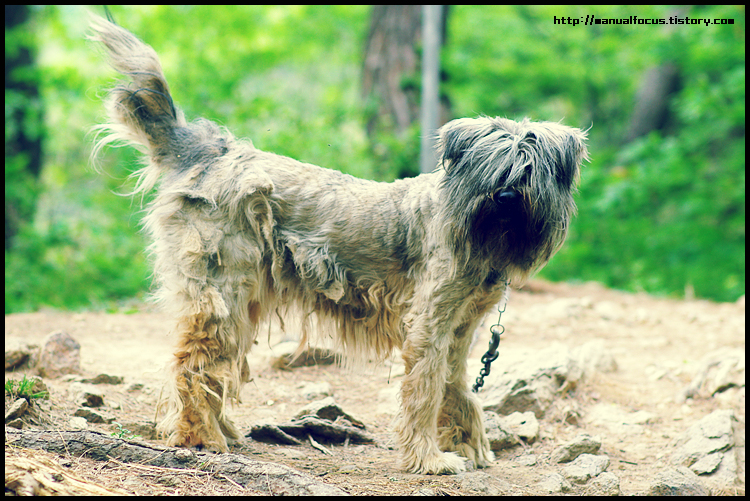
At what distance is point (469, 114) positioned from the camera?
8.63 m

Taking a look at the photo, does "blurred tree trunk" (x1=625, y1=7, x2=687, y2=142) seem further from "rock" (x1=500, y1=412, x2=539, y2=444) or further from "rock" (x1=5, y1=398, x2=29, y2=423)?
"rock" (x1=5, y1=398, x2=29, y2=423)

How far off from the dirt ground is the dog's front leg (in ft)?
0.46

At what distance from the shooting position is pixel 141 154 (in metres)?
4.52

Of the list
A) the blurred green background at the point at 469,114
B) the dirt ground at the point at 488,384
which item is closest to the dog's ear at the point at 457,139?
the dirt ground at the point at 488,384

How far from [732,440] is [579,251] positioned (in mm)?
8809

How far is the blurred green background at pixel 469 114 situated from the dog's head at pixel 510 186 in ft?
18.1

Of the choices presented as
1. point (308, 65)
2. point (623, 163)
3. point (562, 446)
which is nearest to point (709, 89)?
point (623, 163)

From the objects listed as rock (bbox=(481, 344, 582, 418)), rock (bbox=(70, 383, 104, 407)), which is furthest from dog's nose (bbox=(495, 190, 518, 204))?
rock (bbox=(70, 383, 104, 407))

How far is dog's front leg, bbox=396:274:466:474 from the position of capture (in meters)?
3.95

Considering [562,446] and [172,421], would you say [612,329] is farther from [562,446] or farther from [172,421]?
[172,421]

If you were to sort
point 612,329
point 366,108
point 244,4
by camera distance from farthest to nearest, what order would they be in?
point 244,4 < point 366,108 < point 612,329

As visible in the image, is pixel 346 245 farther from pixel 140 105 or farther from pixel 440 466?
pixel 140 105

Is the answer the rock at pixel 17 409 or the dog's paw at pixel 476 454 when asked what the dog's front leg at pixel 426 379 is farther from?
the rock at pixel 17 409

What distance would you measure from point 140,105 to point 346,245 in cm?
172
